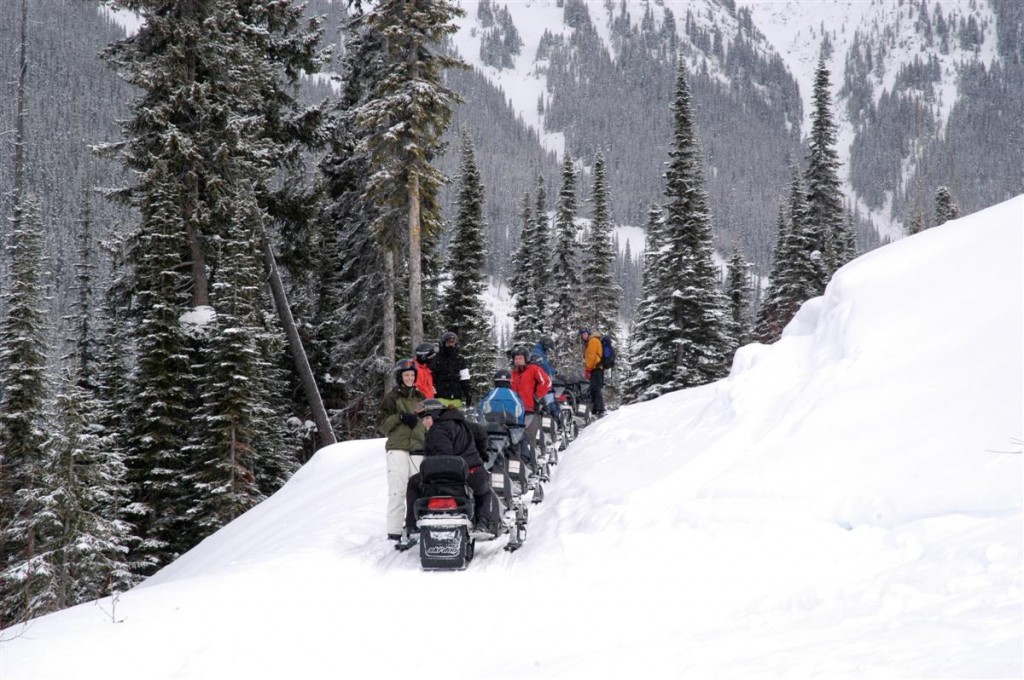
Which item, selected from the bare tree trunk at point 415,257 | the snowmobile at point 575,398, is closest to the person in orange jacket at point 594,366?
the snowmobile at point 575,398

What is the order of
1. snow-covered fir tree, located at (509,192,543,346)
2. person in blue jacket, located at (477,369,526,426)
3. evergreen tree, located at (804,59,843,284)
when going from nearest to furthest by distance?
person in blue jacket, located at (477,369,526,426) → evergreen tree, located at (804,59,843,284) → snow-covered fir tree, located at (509,192,543,346)

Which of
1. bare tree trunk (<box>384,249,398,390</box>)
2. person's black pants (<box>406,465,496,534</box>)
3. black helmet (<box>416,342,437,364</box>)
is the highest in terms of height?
bare tree trunk (<box>384,249,398,390</box>)

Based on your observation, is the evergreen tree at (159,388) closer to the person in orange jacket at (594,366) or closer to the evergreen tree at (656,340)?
the person in orange jacket at (594,366)

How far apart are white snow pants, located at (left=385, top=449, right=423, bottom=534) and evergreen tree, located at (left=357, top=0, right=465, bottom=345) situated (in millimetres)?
11486

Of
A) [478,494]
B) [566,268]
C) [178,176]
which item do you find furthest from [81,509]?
[566,268]

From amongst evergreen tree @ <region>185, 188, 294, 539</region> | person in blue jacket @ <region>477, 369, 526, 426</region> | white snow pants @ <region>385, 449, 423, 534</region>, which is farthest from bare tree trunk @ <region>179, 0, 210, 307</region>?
white snow pants @ <region>385, 449, 423, 534</region>

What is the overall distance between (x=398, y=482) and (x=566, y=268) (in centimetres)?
3565

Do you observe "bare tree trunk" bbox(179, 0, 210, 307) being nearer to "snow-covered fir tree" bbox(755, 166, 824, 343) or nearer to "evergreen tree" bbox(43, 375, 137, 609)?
"evergreen tree" bbox(43, 375, 137, 609)

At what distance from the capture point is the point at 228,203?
876 inches

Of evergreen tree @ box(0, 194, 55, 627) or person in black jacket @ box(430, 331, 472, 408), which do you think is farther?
evergreen tree @ box(0, 194, 55, 627)

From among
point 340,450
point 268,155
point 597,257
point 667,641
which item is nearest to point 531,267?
point 597,257

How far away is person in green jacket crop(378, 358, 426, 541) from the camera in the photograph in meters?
10.0

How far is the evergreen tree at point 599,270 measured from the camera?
42.8 m

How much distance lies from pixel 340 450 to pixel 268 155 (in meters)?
10.5
